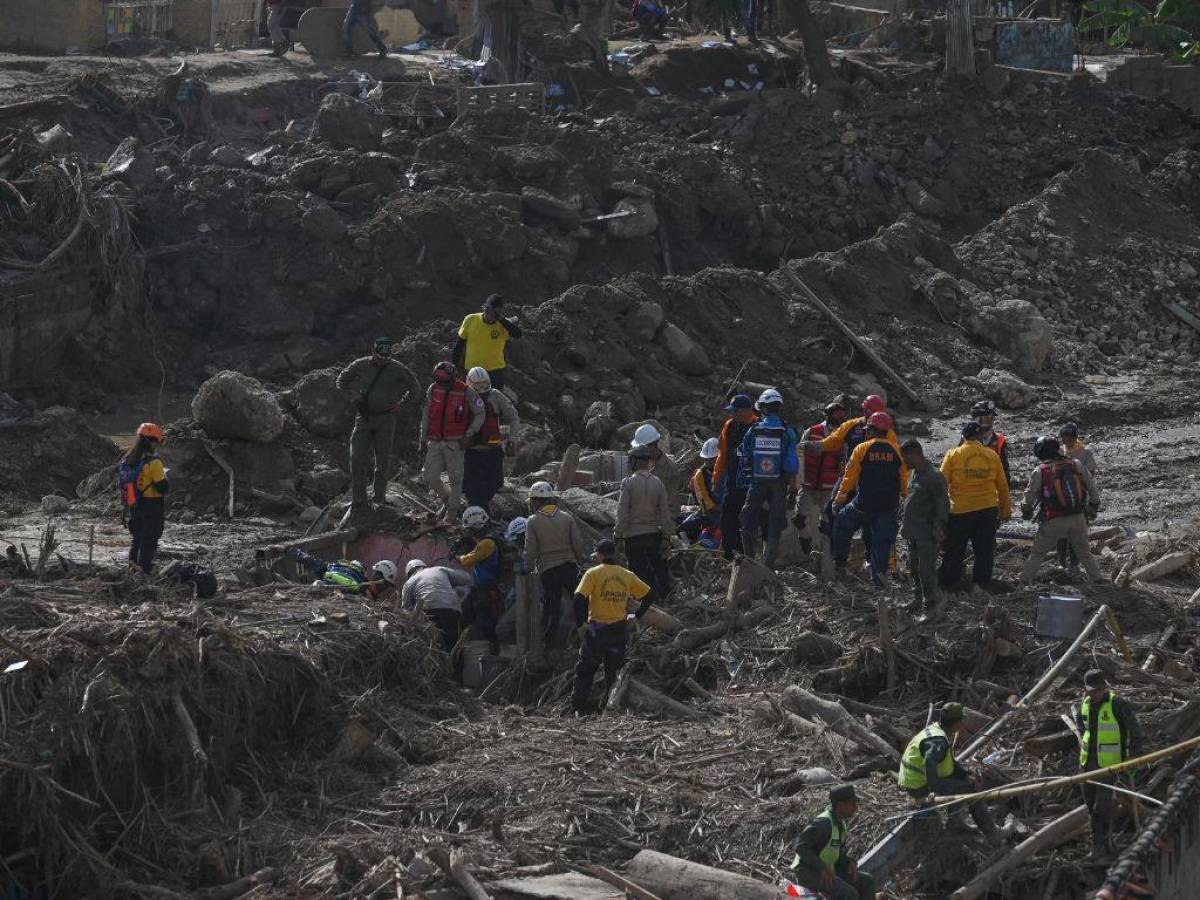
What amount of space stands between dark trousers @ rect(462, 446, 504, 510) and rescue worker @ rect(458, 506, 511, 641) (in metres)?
1.11

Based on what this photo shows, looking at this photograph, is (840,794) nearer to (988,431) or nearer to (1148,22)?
(988,431)

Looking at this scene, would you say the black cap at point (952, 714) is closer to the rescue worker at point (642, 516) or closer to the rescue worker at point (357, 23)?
the rescue worker at point (642, 516)

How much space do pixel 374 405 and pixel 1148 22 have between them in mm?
25215

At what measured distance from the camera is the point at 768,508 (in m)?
14.2

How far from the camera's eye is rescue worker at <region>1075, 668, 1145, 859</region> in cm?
1059

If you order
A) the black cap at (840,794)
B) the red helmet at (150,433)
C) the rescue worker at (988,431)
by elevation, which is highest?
the rescue worker at (988,431)

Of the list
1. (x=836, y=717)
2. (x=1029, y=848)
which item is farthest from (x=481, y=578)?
(x=1029, y=848)

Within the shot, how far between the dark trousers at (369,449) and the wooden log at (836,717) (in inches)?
175

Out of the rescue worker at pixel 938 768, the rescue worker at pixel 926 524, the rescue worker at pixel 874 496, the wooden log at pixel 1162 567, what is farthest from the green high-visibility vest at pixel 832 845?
the wooden log at pixel 1162 567

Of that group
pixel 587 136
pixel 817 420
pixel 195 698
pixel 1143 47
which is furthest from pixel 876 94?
pixel 195 698

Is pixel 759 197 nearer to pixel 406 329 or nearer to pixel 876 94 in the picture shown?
pixel 876 94

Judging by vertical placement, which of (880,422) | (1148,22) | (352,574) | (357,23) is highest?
(1148,22)

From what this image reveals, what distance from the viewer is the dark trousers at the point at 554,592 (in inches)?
533

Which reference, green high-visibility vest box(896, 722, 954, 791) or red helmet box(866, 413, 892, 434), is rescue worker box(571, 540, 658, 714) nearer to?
red helmet box(866, 413, 892, 434)
